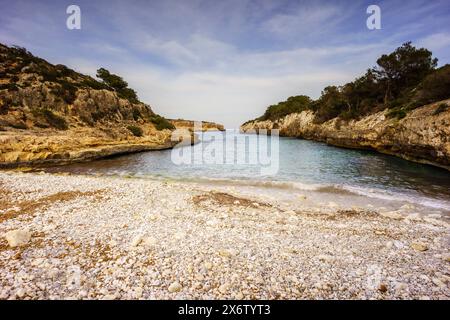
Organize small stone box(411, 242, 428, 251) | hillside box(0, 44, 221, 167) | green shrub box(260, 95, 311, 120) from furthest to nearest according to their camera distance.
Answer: green shrub box(260, 95, 311, 120)
hillside box(0, 44, 221, 167)
small stone box(411, 242, 428, 251)

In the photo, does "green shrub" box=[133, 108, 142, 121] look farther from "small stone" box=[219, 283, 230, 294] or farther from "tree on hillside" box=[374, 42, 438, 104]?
"tree on hillside" box=[374, 42, 438, 104]

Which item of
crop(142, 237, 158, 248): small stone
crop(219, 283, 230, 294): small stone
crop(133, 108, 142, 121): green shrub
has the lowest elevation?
crop(219, 283, 230, 294): small stone

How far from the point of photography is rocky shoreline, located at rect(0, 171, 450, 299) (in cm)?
402

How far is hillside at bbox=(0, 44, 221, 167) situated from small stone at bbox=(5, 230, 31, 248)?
1668 centimetres

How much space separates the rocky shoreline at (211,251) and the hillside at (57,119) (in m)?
12.6

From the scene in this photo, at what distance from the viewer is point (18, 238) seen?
5441 millimetres

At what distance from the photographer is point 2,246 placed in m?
5.25

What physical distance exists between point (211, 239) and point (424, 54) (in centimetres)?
5485

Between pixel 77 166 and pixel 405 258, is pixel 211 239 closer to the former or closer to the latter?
pixel 405 258

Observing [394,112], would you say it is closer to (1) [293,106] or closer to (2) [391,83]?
(2) [391,83]

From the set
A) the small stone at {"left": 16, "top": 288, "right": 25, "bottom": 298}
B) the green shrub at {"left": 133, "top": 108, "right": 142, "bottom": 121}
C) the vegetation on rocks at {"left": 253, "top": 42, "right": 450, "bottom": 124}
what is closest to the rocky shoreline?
the small stone at {"left": 16, "top": 288, "right": 25, "bottom": 298}

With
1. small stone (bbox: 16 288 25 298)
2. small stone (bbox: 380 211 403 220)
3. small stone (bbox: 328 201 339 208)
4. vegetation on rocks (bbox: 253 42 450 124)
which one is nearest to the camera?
small stone (bbox: 16 288 25 298)

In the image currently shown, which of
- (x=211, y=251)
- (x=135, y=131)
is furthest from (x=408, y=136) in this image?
(x=135, y=131)
